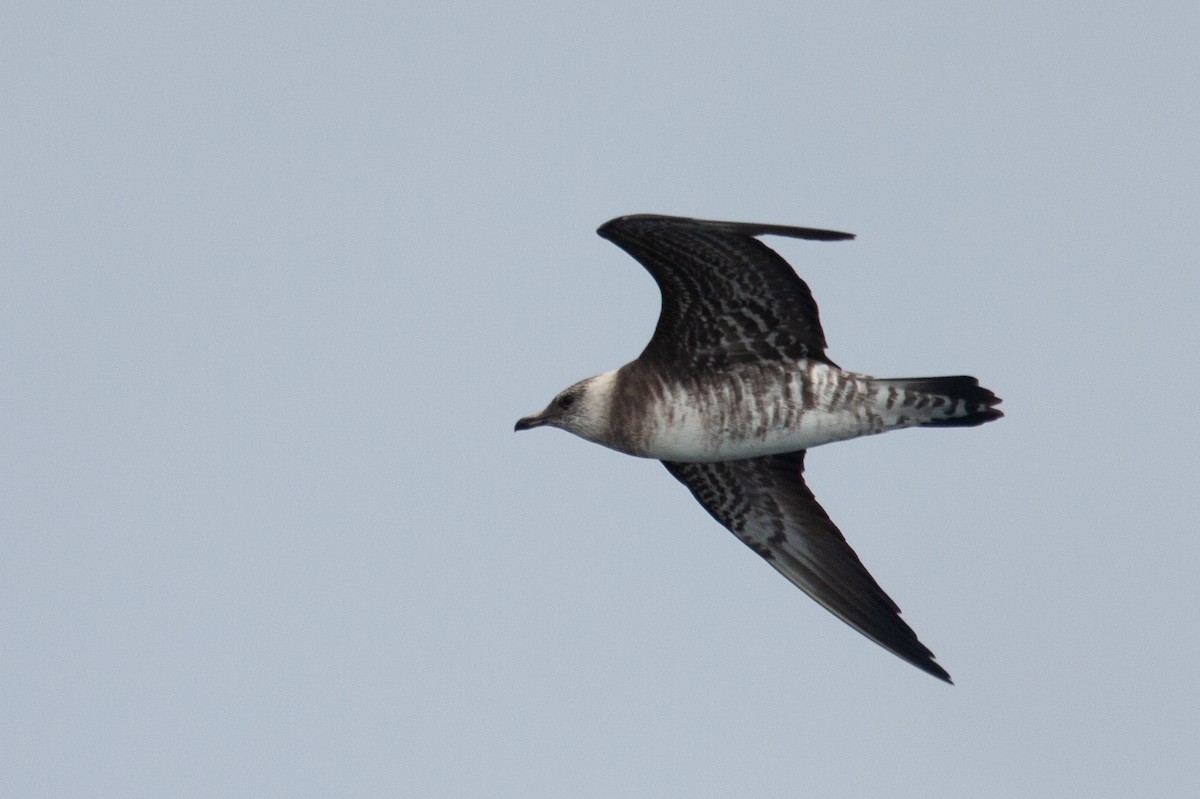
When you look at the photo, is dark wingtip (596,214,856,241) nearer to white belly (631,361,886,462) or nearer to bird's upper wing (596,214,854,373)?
bird's upper wing (596,214,854,373)

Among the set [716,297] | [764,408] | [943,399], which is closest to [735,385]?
[764,408]

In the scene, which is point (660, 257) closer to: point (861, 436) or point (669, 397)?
point (669, 397)

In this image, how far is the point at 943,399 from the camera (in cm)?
1223

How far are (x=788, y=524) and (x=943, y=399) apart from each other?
2.00 meters

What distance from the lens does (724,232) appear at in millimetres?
11148

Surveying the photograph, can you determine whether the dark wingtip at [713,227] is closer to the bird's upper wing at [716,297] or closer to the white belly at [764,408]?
the bird's upper wing at [716,297]

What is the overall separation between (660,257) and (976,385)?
2337mm

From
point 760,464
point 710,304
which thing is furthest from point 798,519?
point 710,304

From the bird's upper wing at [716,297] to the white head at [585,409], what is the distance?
41 centimetres

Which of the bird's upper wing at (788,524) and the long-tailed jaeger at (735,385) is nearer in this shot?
the long-tailed jaeger at (735,385)

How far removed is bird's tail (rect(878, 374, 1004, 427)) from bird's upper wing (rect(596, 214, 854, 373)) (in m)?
0.60

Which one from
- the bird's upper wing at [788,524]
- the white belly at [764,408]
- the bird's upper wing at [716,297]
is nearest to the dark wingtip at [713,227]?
the bird's upper wing at [716,297]

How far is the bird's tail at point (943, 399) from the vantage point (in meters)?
12.2

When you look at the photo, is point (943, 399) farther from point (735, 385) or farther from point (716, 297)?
point (716, 297)
